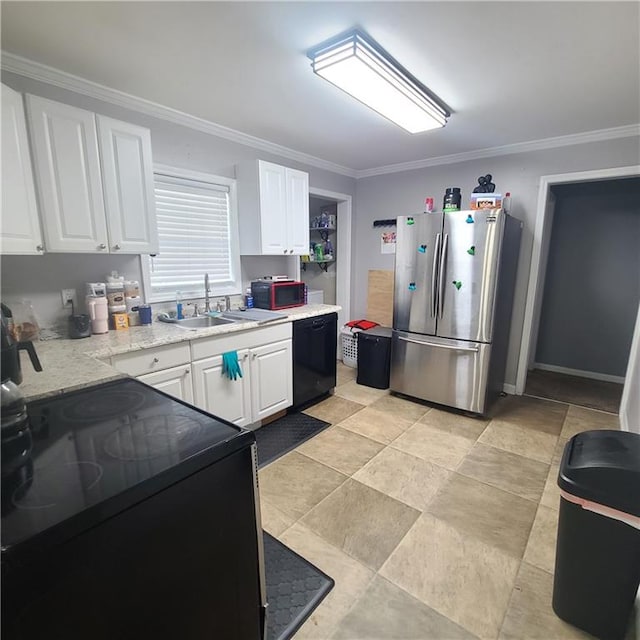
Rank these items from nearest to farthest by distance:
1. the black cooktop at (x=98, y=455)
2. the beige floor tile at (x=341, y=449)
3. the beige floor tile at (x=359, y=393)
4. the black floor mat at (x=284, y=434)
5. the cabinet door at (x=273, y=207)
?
the black cooktop at (x=98, y=455) → the beige floor tile at (x=341, y=449) → the black floor mat at (x=284, y=434) → the cabinet door at (x=273, y=207) → the beige floor tile at (x=359, y=393)

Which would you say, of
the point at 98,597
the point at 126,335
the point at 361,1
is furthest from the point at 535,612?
the point at 361,1

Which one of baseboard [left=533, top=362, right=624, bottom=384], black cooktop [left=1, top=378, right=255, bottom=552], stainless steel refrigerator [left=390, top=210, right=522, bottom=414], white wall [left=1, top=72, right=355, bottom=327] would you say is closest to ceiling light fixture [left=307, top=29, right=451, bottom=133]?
stainless steel refrigerator [left=390, top=210, right=522, bottom=414]

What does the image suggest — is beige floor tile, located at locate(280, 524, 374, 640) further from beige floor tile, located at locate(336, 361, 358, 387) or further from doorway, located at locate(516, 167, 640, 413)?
doorway, located at locate(516, 167, 640, 413)

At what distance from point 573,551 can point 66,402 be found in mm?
1977

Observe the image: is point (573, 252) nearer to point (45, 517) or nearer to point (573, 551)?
point (573, 551)

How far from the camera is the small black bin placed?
12.3 feet

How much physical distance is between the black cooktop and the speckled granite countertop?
0.44ft

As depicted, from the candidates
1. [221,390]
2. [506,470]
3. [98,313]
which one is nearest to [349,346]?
[221,390]

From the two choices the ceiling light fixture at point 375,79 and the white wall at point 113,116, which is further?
the white wall at point 113,116

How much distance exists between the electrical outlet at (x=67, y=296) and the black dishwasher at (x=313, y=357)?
1601 millimetres

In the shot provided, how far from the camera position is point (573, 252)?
13.7 ft

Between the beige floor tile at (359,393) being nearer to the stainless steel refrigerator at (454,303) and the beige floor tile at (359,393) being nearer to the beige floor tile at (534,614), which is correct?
the stainless steel refrigerator at (454,303)

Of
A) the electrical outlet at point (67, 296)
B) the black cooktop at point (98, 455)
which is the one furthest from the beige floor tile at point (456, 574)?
the electrical outlet at point (67, 296)

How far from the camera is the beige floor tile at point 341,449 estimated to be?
2.48 metres
